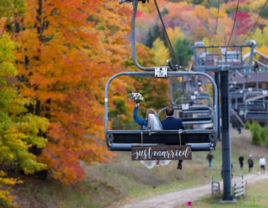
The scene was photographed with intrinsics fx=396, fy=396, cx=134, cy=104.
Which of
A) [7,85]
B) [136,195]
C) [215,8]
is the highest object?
[215,8]

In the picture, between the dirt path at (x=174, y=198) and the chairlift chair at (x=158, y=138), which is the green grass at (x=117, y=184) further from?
the chairlift chair at (x=158, y=138)

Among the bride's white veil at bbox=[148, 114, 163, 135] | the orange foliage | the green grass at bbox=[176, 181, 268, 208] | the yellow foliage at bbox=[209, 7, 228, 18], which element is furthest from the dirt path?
the yellow foliage at bbox=[209, 7, 228, 18]

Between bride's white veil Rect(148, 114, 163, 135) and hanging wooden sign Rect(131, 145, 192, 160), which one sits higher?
bride's white veil Rect(148, 114, 163, 135)

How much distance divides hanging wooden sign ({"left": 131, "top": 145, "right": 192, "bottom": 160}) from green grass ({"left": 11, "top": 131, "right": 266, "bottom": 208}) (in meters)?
10.9

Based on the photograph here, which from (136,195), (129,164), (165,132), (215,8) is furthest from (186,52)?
(165,132)

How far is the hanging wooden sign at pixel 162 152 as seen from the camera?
297 inches

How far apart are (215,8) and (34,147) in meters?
111

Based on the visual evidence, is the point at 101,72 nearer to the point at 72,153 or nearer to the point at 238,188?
the point at 72,153

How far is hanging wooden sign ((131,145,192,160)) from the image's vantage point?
7.55 meters

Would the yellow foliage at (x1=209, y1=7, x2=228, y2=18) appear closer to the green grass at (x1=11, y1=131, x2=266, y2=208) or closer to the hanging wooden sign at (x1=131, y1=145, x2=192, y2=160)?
the green grass at (x1=11, y1=131, x2=266, y2=208)

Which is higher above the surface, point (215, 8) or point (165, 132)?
point (215, 8)

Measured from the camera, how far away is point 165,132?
8016 mm

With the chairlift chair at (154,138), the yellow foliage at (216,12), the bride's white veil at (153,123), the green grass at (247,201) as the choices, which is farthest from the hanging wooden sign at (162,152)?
the yellow foliage at (216,12)

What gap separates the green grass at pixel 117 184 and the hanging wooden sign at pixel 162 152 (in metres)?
10.9
